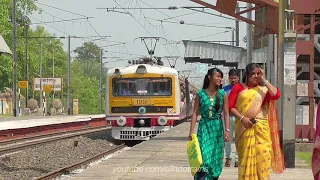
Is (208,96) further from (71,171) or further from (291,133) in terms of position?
(71,171)

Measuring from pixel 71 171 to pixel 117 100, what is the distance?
34.8ft

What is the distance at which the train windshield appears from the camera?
85.0 ft

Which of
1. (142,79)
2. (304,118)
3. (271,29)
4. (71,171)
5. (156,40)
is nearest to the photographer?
(71,171)

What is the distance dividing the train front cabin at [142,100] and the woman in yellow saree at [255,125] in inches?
626

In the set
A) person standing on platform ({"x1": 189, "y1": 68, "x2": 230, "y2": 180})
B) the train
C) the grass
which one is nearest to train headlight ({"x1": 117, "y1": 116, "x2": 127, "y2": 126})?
the train

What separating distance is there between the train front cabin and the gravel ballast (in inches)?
38.4

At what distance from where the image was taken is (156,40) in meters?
34.1

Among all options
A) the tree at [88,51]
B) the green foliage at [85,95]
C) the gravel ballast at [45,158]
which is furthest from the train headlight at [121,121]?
the tree at [88,51]

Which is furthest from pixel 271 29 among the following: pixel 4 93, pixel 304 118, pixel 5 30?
pixel 4 93

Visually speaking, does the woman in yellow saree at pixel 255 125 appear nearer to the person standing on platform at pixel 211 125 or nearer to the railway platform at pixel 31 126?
the person standing on platform at pixel 211 125

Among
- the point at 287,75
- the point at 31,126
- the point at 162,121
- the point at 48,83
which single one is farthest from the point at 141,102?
the point at 48,83

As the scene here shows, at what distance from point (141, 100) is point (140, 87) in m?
0.58

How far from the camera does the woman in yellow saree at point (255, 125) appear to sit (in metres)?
8.73

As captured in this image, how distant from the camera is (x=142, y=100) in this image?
84.1ft
